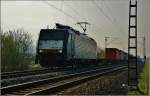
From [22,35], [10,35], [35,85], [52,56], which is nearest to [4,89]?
[35,85]

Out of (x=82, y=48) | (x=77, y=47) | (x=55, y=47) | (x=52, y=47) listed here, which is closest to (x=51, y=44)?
(x=52, y=47)

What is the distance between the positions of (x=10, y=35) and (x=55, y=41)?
4219 mm

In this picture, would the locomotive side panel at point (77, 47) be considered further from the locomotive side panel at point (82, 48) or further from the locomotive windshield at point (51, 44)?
the locomotive windshield at point (51, 44)

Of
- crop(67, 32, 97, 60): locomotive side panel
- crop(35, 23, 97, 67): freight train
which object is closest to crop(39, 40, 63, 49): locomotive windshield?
crop(35, 23, 97, 67): freight train

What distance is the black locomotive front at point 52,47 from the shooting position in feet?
80.5

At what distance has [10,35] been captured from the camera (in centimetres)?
2706

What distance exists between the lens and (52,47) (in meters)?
24.8

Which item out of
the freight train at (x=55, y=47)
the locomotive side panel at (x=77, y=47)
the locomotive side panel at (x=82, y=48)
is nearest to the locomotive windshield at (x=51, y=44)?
the freight train at (x=55, y=47)

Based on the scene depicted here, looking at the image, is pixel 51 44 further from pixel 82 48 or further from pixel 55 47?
pixel 82 48

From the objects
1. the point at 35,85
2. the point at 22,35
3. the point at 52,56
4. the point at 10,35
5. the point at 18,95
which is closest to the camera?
the point at 18,95

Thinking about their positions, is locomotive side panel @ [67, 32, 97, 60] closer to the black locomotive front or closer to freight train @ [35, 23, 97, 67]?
freight train @ [35, 23, 97, 67]

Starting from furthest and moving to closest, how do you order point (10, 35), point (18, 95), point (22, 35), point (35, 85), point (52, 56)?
point (22, 35), point (10, 35), point (52, 56), point (35, 85), point (18, 95)

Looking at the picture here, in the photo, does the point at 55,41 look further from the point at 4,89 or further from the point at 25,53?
the point at 4,89

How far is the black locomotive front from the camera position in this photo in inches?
966
